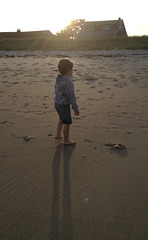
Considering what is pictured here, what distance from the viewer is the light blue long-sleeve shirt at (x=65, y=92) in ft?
9.32

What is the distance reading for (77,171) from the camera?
2424 millimetres

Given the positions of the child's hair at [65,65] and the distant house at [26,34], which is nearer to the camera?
the child's hair at [65,65]

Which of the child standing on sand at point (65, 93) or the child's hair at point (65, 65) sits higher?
the child's hair at point (65, 65)

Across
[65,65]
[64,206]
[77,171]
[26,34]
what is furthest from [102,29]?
[64,206]

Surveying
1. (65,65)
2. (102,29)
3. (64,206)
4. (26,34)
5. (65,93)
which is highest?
(102,29)

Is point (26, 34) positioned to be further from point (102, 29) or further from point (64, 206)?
point (64, 206)

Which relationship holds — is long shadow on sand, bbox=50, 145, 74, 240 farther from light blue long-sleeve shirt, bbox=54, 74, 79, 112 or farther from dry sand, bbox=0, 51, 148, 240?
light blue long-sleeve shirt, bbox=54, 74, 79, 112

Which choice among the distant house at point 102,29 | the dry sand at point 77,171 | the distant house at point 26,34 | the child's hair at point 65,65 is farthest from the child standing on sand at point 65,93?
the distant house at point 102,29

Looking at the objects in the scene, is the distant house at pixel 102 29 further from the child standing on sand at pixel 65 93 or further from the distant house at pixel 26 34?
the child standing on sand at pixel 65 93

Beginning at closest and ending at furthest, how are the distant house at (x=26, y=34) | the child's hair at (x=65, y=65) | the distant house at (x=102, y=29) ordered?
the child's hair at (x=65, y=65) < the distant house at (x=26, y=34) < the distant house at (x=102, y=29)

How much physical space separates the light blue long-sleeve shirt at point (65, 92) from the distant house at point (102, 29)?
32006 millimetres

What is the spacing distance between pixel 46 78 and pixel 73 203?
5.25 metres

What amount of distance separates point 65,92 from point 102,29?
111 feet

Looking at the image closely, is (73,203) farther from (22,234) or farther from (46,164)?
(46,164)
